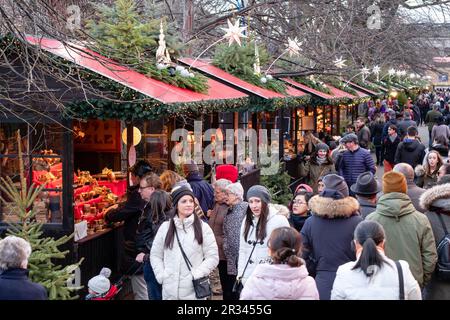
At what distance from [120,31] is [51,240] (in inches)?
182

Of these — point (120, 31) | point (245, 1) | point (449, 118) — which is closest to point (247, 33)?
point (245, 1)

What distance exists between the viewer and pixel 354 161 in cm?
1266

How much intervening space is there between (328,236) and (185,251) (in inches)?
47.3

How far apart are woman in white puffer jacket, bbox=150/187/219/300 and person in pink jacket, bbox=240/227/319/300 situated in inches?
67.4

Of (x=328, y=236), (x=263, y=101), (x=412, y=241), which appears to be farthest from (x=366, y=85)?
(x=328, y=236)

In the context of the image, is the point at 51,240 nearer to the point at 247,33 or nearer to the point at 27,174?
the point at 27,174

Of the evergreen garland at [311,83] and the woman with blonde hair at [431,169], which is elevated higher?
the evergreen garland at [311,83]

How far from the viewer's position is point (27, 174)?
28.7 ft

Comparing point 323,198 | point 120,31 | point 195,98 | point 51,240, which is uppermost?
point 120,31

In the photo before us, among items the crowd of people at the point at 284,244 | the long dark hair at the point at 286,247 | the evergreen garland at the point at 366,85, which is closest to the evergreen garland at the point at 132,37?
the crowd of people at the point at 284,244

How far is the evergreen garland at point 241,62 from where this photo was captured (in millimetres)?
16266

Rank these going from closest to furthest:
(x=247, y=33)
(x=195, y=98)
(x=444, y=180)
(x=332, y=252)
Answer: (x=332, y=252)
(x=444, y=180)
(x=195, y=98)
(x=247, y=33)

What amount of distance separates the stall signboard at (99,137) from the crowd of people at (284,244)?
4217 millimetres

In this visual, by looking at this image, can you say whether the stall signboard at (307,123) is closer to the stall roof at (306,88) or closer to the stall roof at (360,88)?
the stall roof at (306,88)
